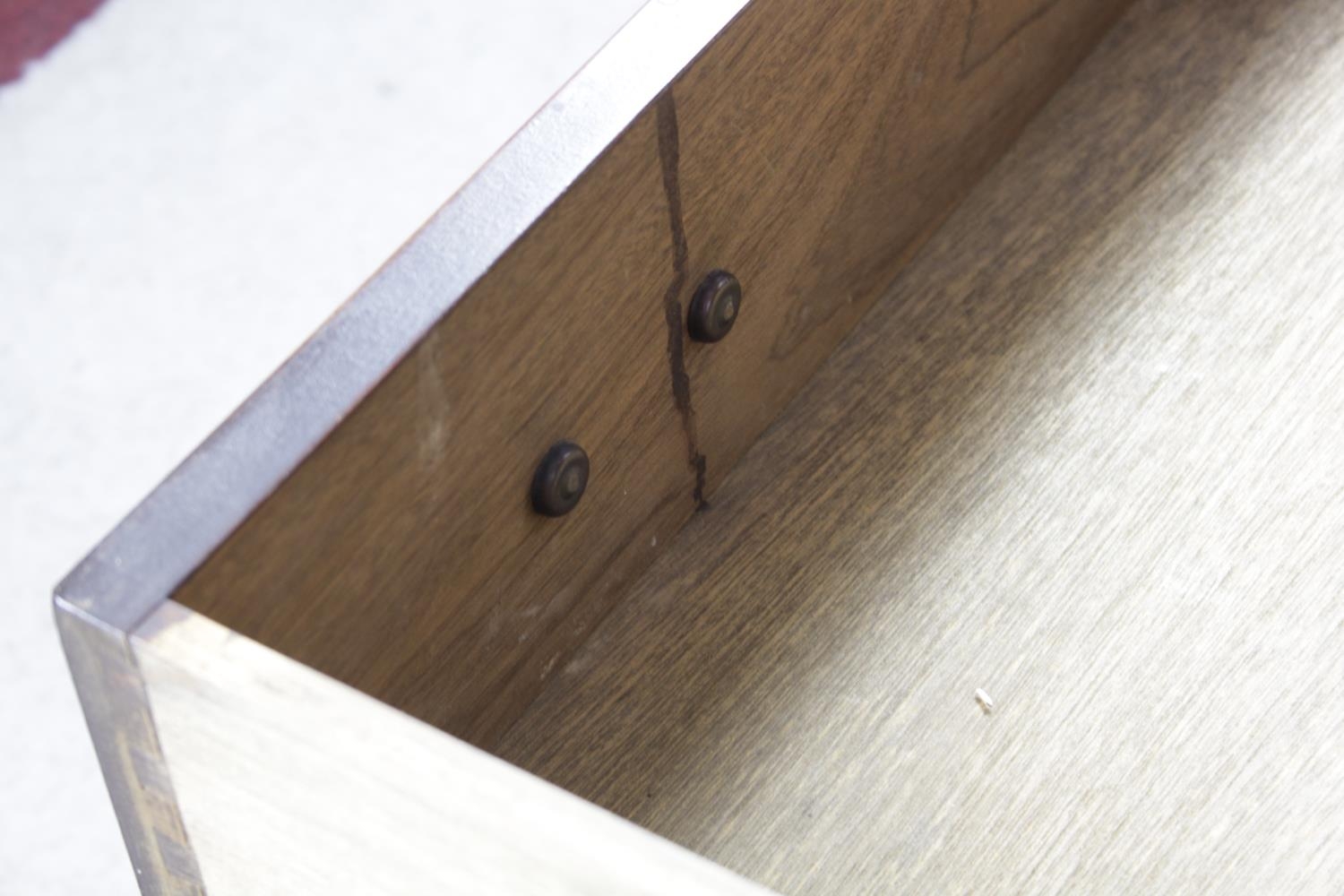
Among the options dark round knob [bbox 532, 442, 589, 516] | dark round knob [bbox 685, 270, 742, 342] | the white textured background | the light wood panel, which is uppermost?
dark round knob [bbox 685, 270, 742, 342]

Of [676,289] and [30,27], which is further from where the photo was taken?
[30,27]

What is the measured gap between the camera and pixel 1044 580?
0.65 metres

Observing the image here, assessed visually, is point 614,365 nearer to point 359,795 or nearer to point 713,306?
point 713,306

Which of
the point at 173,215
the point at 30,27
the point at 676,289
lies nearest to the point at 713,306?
the point at 676,289

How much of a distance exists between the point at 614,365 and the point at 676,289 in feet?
0.13

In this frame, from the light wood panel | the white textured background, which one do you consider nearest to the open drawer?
the light wood panel

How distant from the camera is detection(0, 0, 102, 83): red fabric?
174cm

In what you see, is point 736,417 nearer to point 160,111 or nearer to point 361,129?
point 361,129

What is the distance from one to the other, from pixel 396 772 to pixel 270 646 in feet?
0.27

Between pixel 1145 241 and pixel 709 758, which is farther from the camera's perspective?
pixel 1145 241

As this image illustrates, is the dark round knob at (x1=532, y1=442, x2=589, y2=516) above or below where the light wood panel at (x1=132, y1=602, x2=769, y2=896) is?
above

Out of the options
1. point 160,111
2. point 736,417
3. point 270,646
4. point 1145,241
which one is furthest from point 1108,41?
point 160,111

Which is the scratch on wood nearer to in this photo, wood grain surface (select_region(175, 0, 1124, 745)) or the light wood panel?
wood grain surface (select_region(175, 0, 1124, 745))

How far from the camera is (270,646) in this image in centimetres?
46
